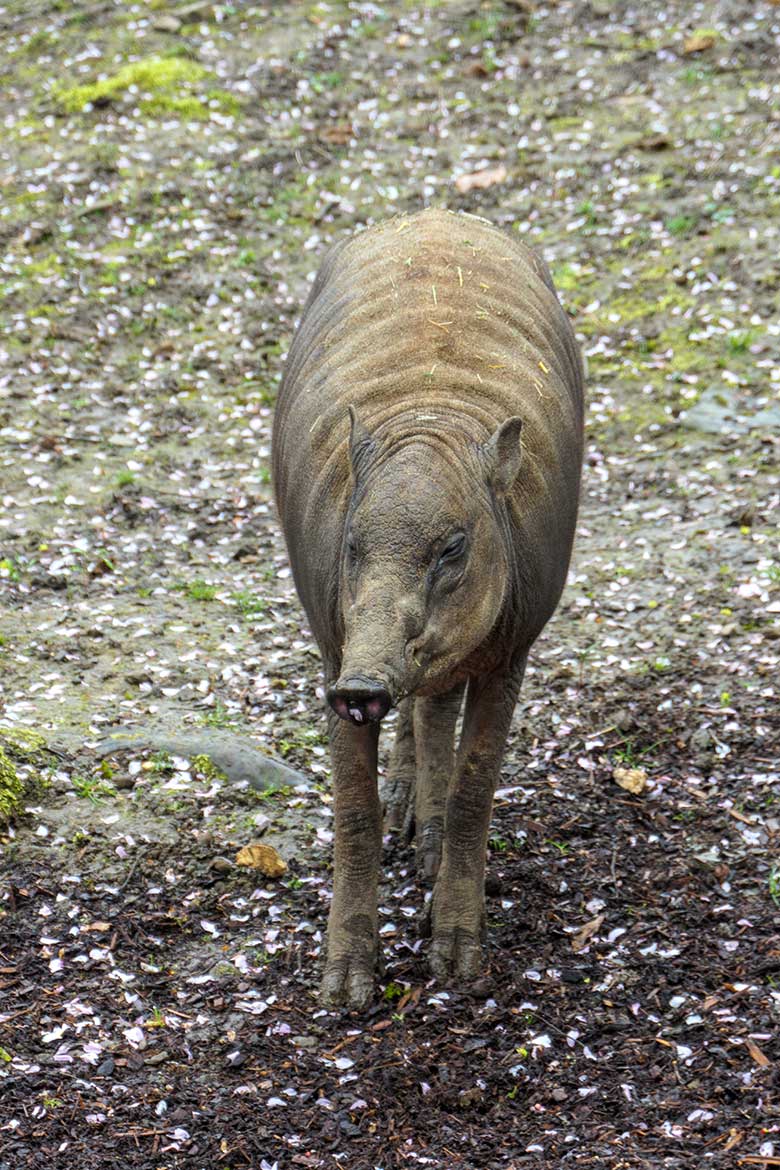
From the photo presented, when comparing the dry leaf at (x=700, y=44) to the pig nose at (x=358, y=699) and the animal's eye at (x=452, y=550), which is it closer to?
the animal's eye at (x=452, y=550)

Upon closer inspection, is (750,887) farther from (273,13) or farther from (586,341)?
(273,13)

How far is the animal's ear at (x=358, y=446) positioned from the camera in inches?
211

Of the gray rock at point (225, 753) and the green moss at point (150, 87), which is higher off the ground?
the green moss at point (150, 87)

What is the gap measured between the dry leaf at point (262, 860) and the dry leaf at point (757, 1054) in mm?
2214

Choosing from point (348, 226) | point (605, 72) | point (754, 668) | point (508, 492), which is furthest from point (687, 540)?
point (605, 72)

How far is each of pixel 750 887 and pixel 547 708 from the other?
1.89 m

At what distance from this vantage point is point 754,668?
845 centimetres

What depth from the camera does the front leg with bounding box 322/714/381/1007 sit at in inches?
236

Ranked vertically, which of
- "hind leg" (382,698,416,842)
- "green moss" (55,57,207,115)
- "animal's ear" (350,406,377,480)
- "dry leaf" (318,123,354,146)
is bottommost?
"hind leg" (382,698,416,842)

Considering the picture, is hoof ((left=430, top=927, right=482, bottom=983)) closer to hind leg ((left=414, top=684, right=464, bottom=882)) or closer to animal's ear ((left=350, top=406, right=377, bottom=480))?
hind leg ((left=414, top=684, right=464, bottom=882))

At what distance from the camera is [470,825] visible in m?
6.22

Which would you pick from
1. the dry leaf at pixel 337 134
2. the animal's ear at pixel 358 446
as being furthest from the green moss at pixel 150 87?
the animal's ear at pixel 358 446

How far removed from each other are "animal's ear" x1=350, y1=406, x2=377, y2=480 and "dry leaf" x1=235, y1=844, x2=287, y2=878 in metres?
2.22

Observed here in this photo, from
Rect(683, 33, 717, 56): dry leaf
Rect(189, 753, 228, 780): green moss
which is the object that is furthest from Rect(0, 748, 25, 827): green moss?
Rect(683, 33, 717, 56): dry leaf
